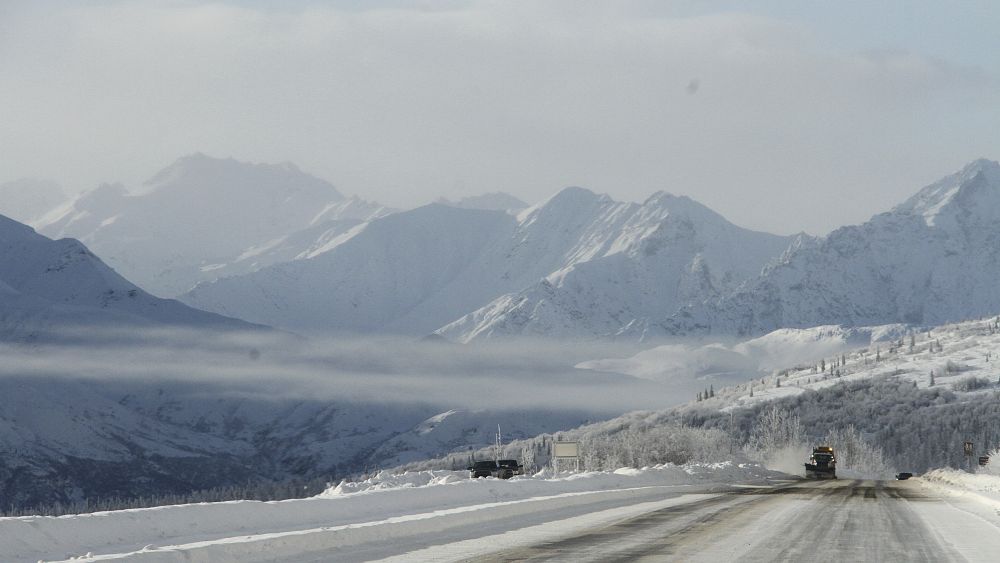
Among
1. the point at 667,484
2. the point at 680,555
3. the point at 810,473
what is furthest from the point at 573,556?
the point at 810,473

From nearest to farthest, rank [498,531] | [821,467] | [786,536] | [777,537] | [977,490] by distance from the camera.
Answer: [777,537], [786,536], [498,531], [977,490], [821,467]

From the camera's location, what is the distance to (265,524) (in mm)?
30141

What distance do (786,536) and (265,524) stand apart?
1303cm

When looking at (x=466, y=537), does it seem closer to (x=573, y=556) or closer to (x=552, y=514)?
(x=573, y=556)

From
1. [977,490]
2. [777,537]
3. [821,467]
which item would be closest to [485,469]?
[977,490]

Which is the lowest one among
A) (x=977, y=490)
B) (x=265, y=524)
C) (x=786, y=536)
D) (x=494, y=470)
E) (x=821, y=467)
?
(x=977, y=490)

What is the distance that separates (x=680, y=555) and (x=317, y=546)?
26.0 feet

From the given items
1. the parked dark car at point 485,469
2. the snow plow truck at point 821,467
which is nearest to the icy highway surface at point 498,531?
the parked dark car at point 485,469

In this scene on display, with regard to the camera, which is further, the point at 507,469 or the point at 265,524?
the point at 507,469

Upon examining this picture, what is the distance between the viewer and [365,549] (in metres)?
28.5

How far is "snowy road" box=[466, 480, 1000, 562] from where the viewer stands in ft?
90.0

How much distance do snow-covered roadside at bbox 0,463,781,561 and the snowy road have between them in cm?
372

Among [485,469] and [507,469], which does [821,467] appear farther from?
[485,469]

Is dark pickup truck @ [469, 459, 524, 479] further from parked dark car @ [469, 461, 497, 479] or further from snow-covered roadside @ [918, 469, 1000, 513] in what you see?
snow-covered roadside @ [918, 469, 1000, 513]
